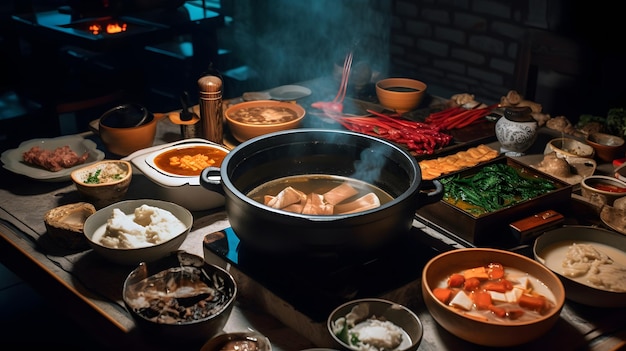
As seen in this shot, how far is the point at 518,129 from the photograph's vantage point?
9.15 feet

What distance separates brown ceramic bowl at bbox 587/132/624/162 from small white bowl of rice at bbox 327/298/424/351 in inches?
63.7

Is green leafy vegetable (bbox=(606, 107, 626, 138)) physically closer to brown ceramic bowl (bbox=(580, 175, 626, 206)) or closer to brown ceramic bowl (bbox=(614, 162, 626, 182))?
brown ceramic bowl (bbox=(614, 162, 626, 182))

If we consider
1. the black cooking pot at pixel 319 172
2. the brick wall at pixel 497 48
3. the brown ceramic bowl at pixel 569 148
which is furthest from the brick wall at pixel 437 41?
the black cooking pot at pixel 319 172

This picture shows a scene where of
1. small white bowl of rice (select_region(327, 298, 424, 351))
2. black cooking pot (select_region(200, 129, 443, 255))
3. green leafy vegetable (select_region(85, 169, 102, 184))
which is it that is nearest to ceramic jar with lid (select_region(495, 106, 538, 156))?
black cooking pot (select_region(200, 129, 443, 255))

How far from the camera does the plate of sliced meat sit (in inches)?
102

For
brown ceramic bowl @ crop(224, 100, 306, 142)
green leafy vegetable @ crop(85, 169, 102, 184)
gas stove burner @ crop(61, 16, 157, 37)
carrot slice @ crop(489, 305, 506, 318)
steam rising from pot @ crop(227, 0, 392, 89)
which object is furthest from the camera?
steam rising from pot @ crop(227, 0, 392, 89)

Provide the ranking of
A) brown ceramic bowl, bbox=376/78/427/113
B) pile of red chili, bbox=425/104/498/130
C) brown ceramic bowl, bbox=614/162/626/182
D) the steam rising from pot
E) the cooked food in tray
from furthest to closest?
the steam rising from pot → brown ceramic bowl, bbox=376/78/427/113 → pile of red chili, bbox=425/104/498/130 → the cooked food in tray → brown ceramic bowl, bbox=614/162/626/182

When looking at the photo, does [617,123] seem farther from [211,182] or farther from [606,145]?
[211,182]

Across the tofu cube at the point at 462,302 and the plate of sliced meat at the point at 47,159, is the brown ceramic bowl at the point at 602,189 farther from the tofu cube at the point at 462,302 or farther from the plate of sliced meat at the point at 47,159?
the plate of sliced meat at the point at 47,159

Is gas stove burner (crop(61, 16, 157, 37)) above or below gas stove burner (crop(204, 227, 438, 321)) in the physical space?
above

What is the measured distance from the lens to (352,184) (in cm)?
227

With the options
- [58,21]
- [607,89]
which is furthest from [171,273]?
[58,21]

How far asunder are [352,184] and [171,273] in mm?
751

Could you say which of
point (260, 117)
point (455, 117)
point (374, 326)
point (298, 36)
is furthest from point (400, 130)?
point (298, 36)
